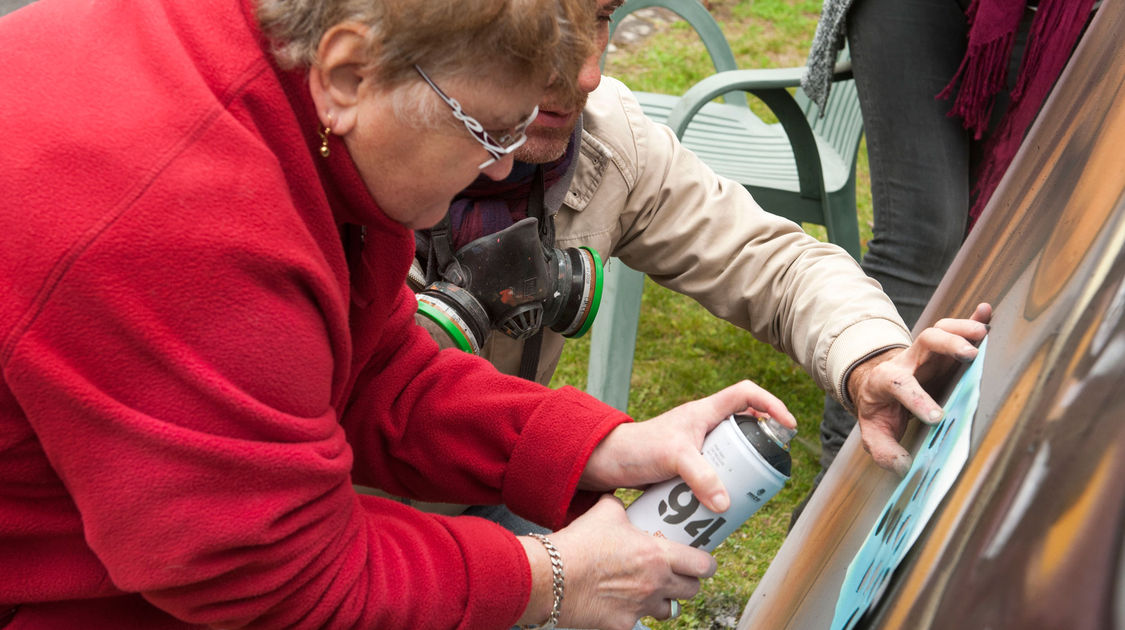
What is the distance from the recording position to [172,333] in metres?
0.88

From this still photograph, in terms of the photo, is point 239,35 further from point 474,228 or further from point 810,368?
point 810,368

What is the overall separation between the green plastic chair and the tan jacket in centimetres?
82

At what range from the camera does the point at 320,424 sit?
39.6 inches

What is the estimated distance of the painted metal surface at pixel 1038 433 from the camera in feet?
1.63

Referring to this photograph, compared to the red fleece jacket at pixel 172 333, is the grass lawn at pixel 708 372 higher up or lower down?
lower down

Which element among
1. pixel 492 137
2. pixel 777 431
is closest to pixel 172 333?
pixel 492 137

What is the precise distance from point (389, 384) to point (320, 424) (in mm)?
433

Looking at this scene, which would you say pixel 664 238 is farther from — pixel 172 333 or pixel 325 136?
pixel 172 333

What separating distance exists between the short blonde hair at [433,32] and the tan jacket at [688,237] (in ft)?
2.58

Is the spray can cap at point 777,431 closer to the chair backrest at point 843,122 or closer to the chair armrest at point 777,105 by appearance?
the chair armrest at point 777,105

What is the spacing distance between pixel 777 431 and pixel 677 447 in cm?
12

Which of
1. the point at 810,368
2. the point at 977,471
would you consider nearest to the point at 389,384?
the point at 810,368

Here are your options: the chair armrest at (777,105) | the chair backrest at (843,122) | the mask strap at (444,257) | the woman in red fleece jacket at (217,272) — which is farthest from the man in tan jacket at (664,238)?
the chair backrest at (843,122)

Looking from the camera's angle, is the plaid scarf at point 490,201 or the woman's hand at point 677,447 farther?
the plaid scarf at point 490,201
